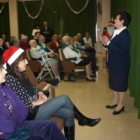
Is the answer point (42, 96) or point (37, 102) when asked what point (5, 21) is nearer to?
point (42, 96)

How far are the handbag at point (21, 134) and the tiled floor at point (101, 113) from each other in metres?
1.22

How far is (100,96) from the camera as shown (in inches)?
185

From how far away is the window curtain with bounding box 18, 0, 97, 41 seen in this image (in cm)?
1245

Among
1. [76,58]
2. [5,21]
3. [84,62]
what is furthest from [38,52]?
[5,21]

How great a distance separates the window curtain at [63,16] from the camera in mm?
12445

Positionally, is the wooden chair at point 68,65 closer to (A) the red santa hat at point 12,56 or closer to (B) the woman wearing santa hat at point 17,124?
(A) the red santa hat at point 12,56

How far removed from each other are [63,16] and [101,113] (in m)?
9.65

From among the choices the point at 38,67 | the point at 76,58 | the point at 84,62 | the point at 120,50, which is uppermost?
the point at 120,50

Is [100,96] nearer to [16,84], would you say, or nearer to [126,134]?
[126,134]

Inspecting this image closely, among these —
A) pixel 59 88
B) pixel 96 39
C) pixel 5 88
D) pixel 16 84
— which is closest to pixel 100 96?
pixel 59 88

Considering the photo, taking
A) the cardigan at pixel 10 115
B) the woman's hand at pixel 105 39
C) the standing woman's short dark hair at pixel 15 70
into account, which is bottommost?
the cardigan at pixel 10 115

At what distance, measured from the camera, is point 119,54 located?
3.53 m

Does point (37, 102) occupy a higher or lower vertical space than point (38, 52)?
higher

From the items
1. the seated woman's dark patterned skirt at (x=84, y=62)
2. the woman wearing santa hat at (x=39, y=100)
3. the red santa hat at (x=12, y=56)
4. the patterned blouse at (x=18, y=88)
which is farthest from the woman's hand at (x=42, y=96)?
the seated woman's dark patterned skirt at (x=84, y=62)
